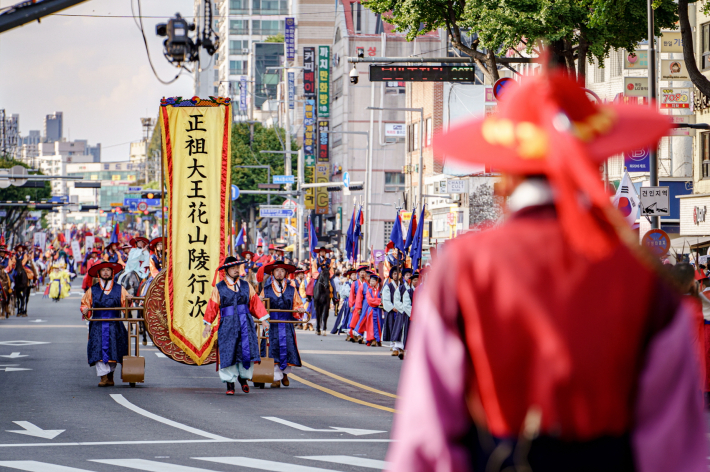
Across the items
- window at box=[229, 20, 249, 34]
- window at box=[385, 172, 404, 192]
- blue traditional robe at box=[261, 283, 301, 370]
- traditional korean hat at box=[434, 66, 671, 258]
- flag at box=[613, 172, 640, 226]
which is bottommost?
blue traditional robe at box=[261, 283, 301, 370]

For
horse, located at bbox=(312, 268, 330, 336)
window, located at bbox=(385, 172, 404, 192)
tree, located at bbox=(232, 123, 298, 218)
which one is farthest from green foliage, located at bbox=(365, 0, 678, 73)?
tree, located at bbox=(232, 123, 298, 218)

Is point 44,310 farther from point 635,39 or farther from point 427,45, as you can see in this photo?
point 427,45

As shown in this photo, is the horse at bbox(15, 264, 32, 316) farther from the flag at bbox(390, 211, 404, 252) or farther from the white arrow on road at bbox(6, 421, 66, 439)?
the white arrow on road at bbox(6, 421, 66, 439)

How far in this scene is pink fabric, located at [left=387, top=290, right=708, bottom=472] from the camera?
114 inches

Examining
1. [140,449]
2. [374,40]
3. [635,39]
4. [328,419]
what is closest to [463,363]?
[140,449]

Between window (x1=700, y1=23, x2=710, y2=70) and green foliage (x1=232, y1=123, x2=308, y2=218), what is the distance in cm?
4956

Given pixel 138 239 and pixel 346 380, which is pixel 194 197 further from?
pixel 138 239

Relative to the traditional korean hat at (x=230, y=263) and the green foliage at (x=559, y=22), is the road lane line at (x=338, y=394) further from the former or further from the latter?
the green foliage at (x=559, y=22)

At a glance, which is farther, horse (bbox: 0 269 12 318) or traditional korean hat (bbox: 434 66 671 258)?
horse (bbox: 0 269 12 318)

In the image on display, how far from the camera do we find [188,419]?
Answer: 13.0m

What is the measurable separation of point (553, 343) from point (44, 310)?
3921 centimetres

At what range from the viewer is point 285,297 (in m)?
17.3

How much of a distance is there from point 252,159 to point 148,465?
74.2 metres

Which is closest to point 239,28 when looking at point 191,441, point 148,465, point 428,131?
point 428,131
